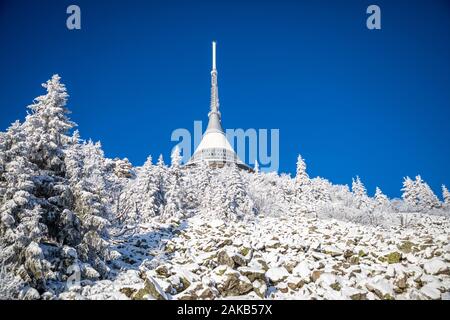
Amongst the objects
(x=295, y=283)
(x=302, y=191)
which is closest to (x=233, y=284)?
(x=295, y=283)

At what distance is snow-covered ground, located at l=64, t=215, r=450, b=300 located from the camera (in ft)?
Result: 52.7

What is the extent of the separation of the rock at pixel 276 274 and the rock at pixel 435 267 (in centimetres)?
819

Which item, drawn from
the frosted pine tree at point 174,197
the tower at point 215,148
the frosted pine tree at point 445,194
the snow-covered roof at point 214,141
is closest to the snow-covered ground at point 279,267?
the frosted pine tree at point 174,197

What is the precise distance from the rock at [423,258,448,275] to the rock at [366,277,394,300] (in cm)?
243

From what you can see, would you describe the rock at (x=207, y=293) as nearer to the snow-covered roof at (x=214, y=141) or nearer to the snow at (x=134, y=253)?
the snow at (x=134, y=253)

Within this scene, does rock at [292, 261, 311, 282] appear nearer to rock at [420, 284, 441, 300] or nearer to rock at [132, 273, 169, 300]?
rock at [420, 284, 441, 300]

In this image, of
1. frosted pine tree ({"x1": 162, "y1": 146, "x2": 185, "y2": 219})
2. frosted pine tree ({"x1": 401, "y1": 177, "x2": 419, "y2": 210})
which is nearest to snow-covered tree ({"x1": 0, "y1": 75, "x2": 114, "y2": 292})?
frosted pine tree ({"x1": 162, "y1": 146, "x2": 185, "y2": 219})

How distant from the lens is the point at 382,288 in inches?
634

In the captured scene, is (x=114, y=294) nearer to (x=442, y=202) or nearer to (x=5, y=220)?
(x=5, y=220)

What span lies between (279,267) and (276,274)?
4.92 ft

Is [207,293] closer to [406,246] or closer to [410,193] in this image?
[406,246]
